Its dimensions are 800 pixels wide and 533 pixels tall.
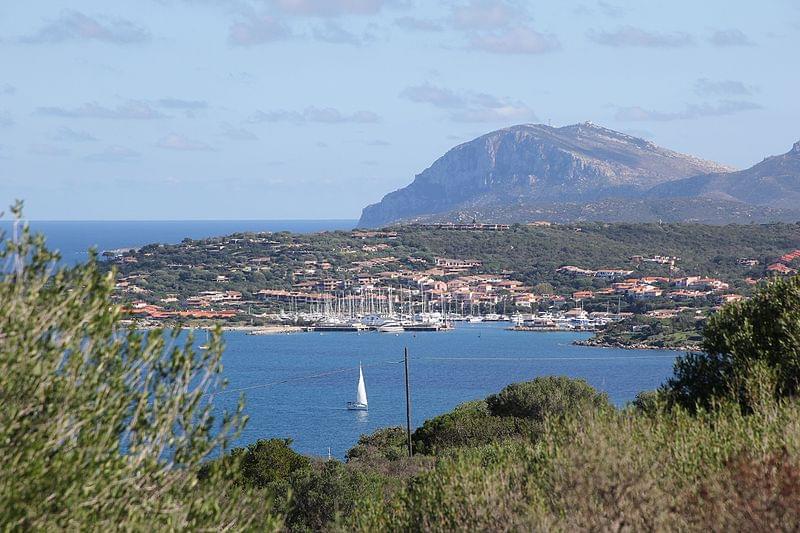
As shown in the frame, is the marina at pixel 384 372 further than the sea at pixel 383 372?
Yes

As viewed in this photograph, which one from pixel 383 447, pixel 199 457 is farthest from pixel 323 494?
pixel 199 457

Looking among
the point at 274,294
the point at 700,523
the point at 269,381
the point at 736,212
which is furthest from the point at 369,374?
the point at 736,212

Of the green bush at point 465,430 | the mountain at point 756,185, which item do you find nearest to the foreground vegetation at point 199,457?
the green bush at point 465,430

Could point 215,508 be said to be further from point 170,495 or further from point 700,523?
point 700,523

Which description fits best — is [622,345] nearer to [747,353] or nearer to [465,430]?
[465,430]

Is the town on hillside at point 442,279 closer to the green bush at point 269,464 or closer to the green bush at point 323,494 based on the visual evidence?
the green bush at point 269,464

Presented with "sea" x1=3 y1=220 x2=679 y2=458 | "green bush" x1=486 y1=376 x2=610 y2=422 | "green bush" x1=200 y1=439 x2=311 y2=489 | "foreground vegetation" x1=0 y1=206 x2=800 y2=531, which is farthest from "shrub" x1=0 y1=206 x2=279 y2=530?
"sea" x1=3 y1=220 x2=679 y2=458
